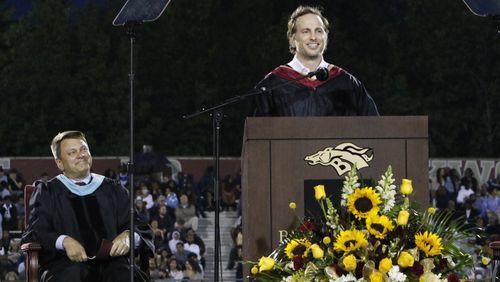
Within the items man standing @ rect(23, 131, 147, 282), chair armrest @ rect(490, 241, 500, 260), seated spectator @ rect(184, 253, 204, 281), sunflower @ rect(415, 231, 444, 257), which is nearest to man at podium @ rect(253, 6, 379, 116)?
chair armrest @ rect(490, 241, 500, 260)

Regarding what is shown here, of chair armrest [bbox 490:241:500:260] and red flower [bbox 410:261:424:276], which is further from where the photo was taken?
chair armrest [bbox 490:241:500:260]

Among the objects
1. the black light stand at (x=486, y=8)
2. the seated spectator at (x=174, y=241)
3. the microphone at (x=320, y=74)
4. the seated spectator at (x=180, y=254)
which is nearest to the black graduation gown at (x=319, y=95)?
the microphone at (x=320, y=74)

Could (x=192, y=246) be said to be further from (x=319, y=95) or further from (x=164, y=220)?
(x=319, y=95)

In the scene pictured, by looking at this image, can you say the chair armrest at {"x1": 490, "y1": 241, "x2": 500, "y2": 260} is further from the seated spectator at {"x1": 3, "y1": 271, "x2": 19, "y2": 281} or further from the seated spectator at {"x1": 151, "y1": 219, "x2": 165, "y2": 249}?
the seated spectator at {"x1": 151, "y1": 219, "x2": 165, "y2": 249}

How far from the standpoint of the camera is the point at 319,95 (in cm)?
625

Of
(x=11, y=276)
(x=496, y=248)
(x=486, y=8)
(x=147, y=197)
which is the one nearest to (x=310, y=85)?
(x=486, y=8)

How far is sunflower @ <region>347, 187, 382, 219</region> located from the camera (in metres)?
4.50

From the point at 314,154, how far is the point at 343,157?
121 millimetres

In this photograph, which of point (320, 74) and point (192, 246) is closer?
point (320, 74)

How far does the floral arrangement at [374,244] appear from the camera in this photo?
447 cm

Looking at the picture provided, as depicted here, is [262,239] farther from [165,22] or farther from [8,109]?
[165,22]

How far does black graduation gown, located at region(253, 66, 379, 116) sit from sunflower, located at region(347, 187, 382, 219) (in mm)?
1718

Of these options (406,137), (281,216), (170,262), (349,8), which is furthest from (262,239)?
(349,8)

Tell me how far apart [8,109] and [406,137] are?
2728cm
